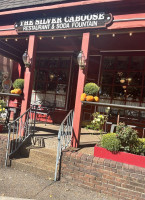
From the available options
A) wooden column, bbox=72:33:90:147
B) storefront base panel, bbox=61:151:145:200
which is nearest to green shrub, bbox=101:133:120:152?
storefront base panel, bbox=61:151:145:200

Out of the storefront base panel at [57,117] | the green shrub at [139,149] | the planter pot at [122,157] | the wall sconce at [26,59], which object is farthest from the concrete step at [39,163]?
the storefront base panel at [57,117]

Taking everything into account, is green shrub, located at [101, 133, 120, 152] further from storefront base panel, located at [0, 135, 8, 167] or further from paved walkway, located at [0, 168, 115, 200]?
storefront base panel, located at [0, 135, 8, 167]

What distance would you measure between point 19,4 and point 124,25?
3266 millimetres

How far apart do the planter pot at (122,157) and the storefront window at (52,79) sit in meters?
4.03

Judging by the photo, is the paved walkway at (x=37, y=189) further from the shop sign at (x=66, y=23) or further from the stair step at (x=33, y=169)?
the shop sign at (x=66, y=23)

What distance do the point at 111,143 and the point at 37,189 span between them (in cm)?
174

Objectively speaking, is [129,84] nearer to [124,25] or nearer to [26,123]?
[124,25]

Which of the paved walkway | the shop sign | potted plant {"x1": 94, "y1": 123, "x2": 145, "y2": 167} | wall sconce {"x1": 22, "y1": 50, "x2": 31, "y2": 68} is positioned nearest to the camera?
the paved walkway

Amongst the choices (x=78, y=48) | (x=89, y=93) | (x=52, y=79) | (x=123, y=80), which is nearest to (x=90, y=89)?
(x=89, y=93)

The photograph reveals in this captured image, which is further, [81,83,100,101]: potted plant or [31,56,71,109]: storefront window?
[31,56,71,109]: storefront window

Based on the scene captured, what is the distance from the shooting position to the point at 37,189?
11.0ft

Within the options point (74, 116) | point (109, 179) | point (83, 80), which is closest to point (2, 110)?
point (74, 116)

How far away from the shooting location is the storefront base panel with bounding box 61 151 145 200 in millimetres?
3225

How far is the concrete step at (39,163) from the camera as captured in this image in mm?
3951
